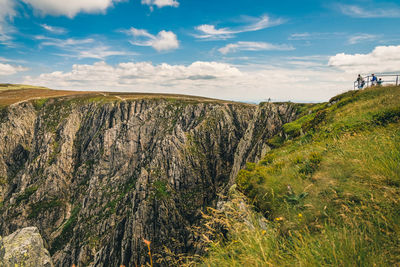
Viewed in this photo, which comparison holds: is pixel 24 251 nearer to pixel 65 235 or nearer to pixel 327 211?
pixel 327 211

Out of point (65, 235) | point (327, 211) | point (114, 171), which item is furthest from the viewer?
point (114, 171)

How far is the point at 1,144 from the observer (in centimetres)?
11081

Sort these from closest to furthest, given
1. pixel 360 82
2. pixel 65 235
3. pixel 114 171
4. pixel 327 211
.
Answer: pixel 327 211
pixel 360 82
pixel 65 235
pixel 114 171

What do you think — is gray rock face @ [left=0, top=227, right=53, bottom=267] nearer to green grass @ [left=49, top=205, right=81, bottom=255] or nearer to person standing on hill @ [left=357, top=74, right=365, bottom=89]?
person standing on hill @ [left=357, top=74, right=365, bottom=89]

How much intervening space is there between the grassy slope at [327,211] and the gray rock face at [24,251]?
10.2m

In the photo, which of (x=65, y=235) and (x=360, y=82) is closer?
(x=360, y=82)

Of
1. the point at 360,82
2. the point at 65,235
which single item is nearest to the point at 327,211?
the point at 360,82

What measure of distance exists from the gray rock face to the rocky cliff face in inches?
2345

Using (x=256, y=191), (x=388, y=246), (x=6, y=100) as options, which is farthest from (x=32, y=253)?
(x=6, y=100)

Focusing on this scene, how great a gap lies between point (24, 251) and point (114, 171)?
95346 millimetres

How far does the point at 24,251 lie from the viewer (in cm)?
959

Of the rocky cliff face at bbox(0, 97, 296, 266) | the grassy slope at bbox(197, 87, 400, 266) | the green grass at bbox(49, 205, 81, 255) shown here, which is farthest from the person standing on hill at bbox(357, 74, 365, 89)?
the green grass at bbox(49, 205, 81, 255)

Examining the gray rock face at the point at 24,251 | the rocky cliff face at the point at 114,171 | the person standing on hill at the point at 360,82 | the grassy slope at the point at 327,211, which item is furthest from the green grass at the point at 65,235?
the person standing on hill at the point at 360,82

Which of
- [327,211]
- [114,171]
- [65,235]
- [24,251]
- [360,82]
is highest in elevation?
[360,82]
